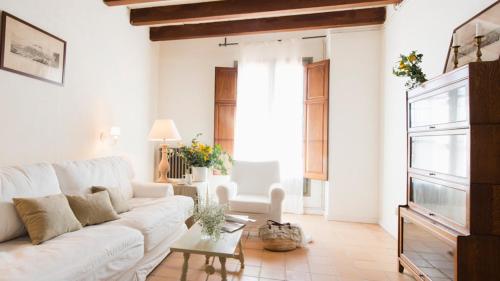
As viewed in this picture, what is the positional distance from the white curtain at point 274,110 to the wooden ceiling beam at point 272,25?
514 millimetres

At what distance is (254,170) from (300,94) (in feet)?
5.08

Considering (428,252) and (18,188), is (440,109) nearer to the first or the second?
(428,252)

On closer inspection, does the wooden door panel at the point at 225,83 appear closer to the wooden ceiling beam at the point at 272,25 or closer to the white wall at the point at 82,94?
the wooden ceiling beam at the point at 272,25

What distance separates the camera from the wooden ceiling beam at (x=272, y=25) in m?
3.71

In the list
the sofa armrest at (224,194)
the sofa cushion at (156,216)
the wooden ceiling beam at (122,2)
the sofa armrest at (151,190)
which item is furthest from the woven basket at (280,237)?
the wooden ceiling beam at (122,2)

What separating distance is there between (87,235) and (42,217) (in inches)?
11.7

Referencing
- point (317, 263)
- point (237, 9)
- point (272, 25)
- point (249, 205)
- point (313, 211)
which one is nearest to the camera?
point (317, 263)

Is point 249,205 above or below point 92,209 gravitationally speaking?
below

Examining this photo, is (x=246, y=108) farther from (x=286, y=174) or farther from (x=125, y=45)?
(x=125, y=45)

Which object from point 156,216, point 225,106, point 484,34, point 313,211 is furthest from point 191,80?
point 484,34

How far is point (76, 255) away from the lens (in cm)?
152

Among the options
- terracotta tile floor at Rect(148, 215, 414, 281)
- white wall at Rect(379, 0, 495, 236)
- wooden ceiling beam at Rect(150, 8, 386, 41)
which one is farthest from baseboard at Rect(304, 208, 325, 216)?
wooden ceiling beam at Rect(150, 8, 386, 41)

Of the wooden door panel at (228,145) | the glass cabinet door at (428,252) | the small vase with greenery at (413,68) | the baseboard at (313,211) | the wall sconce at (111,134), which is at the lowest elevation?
the baseboard at (313,211)

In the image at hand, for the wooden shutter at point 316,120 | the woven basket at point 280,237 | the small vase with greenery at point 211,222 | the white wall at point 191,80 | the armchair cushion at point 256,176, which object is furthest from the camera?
the white wall at point 191,80
